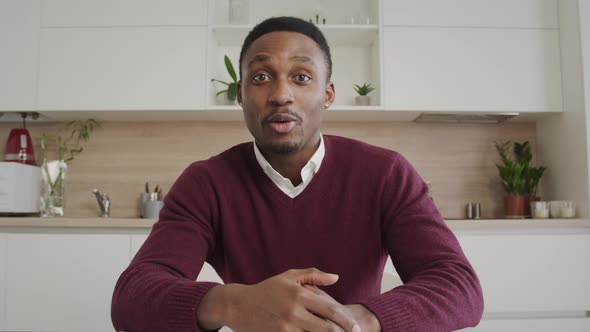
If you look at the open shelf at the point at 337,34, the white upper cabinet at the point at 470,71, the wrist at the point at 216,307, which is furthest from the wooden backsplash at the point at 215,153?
the wrist at the point at 216,307

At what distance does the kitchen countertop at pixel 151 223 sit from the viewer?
6.89 feet

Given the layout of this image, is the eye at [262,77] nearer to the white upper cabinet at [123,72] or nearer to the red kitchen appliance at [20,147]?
the white upper cabinet at [123,72]

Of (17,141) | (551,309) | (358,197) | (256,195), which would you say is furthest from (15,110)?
(551,309)

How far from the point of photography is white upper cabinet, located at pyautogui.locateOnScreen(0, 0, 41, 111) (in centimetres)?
242

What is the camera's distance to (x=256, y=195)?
1.10m

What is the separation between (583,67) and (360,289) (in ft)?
5.97

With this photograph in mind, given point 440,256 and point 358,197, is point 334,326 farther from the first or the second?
point 358,197

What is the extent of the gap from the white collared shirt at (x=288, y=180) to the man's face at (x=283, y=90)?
0.06 meters

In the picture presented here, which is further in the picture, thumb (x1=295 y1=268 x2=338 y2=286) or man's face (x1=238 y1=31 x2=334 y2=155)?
man's face (x1=238 y1=31 x2=334 y2=155)

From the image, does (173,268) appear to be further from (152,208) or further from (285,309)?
(152,208)

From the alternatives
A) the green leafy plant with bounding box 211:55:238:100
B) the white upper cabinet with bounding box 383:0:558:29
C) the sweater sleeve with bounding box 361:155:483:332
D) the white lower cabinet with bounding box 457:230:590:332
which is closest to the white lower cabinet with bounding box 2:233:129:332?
the green leafy plant with bounding box 211:55:238:100

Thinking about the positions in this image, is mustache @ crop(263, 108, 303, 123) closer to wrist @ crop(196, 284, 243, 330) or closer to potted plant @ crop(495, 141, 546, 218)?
wrist @ crop(196, 284, 243, 330)

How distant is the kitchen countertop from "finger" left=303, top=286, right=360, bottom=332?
4.87 feet

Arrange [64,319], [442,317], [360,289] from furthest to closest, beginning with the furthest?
[64,319]
[360,289]
[442,317]
